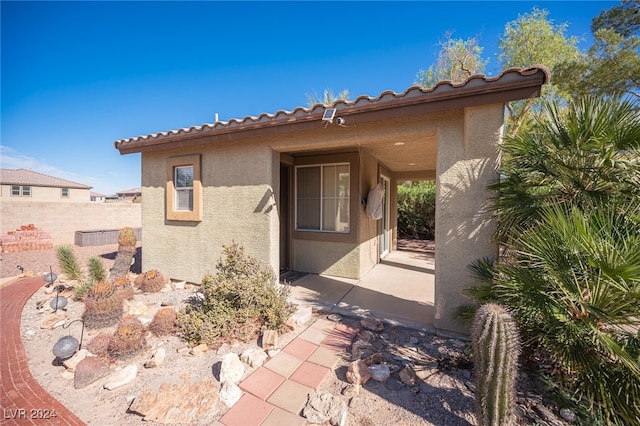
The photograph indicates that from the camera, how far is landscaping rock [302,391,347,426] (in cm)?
292

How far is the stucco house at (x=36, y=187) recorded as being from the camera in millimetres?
30031

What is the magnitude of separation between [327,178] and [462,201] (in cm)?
476

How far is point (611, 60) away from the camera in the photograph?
1030 centimetres

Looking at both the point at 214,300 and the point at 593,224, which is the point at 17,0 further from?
the point at 593,224

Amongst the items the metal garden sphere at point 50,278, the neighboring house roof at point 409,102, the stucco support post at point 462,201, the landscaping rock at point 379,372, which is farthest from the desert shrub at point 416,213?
the metal garden sphere at point 50,278

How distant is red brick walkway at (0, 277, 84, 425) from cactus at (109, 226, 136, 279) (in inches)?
126

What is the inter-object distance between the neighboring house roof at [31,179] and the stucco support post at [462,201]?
1819 inches

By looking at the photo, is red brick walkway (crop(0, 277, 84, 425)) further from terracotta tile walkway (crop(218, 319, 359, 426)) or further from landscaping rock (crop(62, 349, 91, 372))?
terracotta tile walkway (crop(218, 319, 359, 426))

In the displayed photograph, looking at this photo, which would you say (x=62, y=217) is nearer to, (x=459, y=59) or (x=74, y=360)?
(x=74, y=360)

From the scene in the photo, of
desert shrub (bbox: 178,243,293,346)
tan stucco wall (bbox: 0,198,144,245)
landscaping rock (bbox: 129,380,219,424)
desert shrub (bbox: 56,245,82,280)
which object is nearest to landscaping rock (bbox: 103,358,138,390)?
landscaping rock (bbox: 129,380,219,424)

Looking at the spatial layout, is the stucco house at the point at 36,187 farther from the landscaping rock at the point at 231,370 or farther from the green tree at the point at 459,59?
the green tree at the point at 459,59

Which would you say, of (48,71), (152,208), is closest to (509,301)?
(152,208)

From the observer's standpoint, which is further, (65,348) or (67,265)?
(67,265)

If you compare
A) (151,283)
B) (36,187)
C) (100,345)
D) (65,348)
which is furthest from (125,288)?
(36,187)
